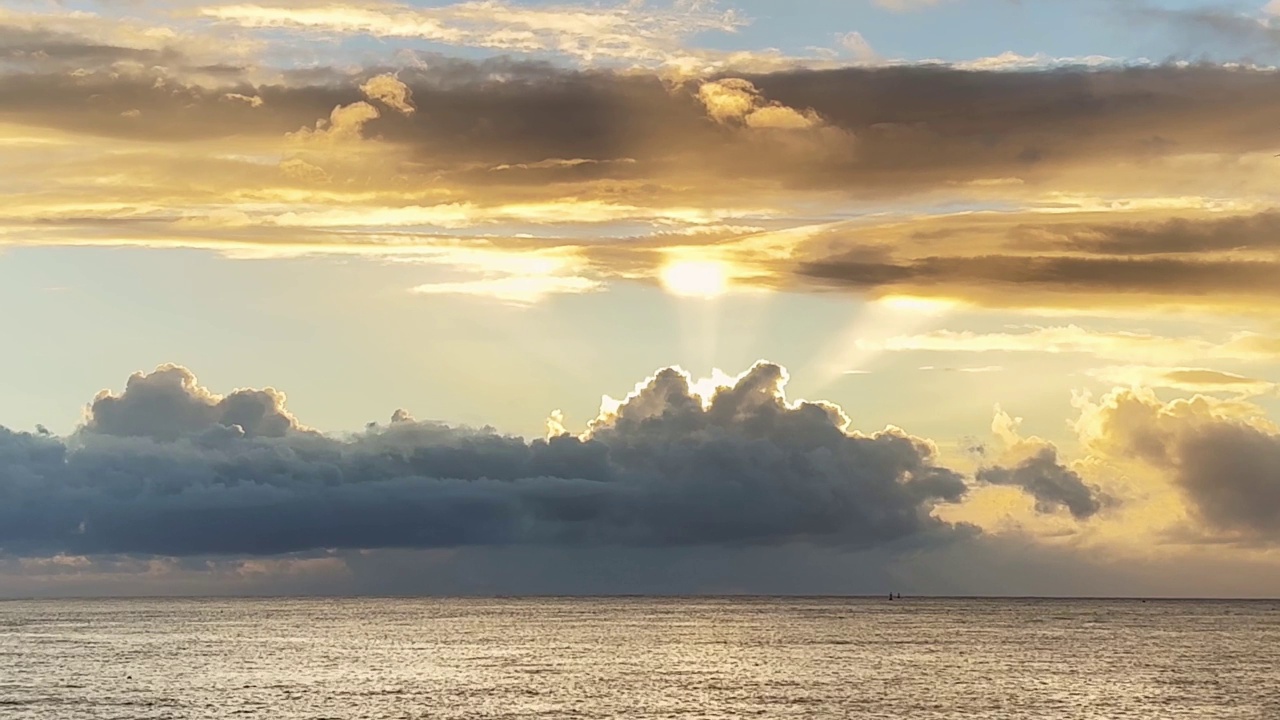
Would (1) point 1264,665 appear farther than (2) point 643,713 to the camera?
Yes

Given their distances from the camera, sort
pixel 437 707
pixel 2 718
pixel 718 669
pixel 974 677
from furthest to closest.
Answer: pixel 718 669 < pixel 974 677 < pixel 437 707 < pixel 2 718

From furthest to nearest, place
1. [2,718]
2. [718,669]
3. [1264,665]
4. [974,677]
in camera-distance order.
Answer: [1264,665]
[718,669]
[974,677]
[2,718]

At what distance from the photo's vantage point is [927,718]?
125 metres

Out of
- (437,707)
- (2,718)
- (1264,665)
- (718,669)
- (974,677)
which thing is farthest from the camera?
(1264,665)

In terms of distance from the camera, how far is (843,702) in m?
138

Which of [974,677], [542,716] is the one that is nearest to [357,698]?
[542,716]

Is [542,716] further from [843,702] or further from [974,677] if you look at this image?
[974,677]

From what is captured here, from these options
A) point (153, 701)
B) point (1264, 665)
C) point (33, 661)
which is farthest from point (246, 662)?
point (1264, 665)

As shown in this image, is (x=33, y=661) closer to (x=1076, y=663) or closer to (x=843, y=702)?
(x=843, y=702)

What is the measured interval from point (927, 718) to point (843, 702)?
1389cm

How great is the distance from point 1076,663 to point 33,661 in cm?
13180

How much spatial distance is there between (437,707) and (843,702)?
118 feet

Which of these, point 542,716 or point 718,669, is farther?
point 718,669

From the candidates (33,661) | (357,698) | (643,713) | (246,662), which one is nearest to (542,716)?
(643,713)
